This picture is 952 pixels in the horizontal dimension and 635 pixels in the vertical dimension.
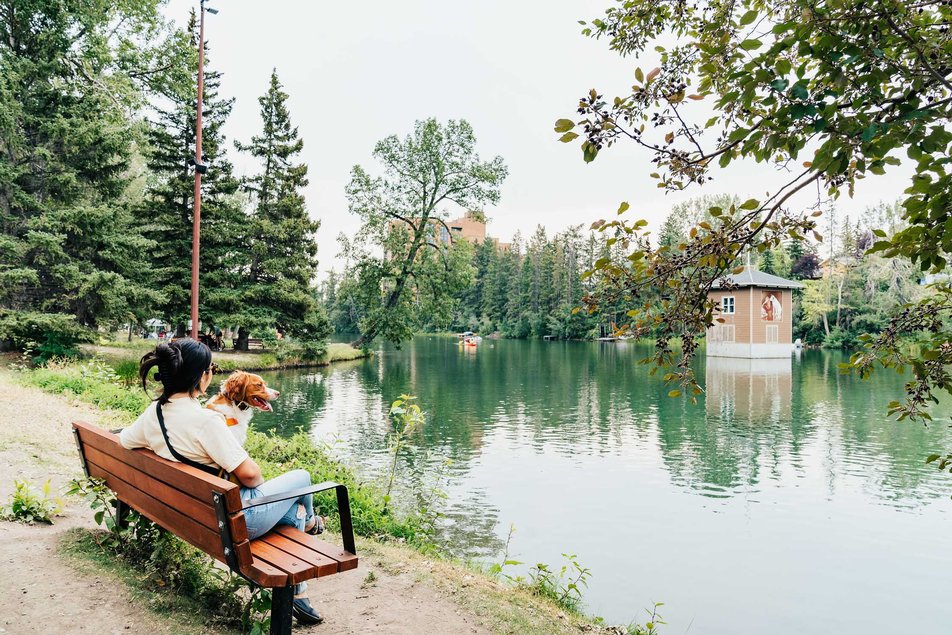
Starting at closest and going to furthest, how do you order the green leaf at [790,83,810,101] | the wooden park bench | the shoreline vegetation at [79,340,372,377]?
the green leaf at [790,83,810,101]
the wooden park bench
the shoreline vegetation at [79,340,372,377]

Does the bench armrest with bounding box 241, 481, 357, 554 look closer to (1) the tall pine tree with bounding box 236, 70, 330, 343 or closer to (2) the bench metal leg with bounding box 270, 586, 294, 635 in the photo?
(2) the bench metal leg with bounding box 270, 586, 294, 635

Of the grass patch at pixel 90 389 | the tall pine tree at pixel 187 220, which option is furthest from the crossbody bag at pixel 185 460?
the tall pine tree at pixel 187 220

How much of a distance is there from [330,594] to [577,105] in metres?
3.52

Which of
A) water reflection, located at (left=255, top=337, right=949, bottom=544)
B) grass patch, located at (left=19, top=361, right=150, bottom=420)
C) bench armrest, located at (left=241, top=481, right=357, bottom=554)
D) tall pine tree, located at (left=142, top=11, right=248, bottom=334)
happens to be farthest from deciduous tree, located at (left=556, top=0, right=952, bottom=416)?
tall pine tree, located at (left=142, top=11, right=248, bottom=334)

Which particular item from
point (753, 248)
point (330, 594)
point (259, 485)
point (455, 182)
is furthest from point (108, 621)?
point (455, 182)

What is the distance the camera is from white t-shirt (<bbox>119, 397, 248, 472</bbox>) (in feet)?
10.1

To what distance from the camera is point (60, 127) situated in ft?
56.9

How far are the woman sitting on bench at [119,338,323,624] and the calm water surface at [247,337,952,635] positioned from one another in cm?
400

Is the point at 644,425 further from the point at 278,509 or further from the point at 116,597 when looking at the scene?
the point at 116,597

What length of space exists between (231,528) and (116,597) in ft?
4.44

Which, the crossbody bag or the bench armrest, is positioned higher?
the crossbody bag

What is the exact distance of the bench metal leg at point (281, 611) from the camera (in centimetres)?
282

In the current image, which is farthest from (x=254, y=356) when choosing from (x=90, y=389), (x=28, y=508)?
(x=28, y=508)

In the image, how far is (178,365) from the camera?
3141 mm
